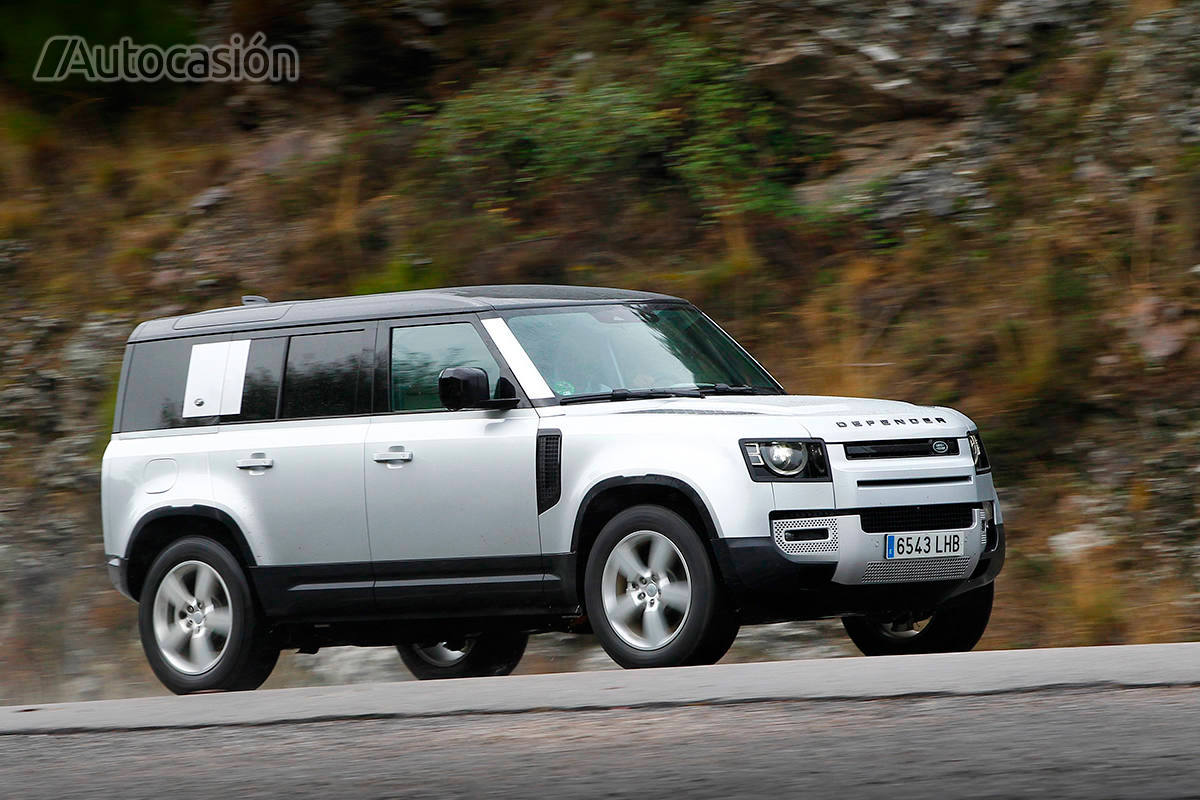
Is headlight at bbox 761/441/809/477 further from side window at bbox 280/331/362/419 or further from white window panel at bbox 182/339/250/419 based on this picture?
white window panel at bbox 182/339/250/419

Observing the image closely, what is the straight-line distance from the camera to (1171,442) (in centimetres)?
1127

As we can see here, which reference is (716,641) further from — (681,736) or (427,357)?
(427,357)

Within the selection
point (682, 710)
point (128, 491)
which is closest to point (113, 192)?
point (128, 491)

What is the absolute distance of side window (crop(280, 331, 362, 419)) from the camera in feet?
30.0

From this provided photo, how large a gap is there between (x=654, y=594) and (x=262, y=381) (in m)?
2.61

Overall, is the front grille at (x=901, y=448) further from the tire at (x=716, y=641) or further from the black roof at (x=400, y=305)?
the black roof at (x=400, y=305)

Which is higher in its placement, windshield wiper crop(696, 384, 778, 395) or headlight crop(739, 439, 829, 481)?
windshield wiper crop(696, 384, 778, 395)

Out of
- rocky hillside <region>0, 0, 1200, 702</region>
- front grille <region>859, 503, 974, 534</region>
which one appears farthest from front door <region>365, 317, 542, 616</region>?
rocky hillside <region>0, 0, 1200, 702</region>

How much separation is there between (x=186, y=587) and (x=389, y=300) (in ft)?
6.13

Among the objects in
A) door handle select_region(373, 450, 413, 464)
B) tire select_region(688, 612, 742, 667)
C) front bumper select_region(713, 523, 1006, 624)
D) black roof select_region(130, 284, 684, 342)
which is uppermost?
black roof select_region(130, 284, 684, 342)

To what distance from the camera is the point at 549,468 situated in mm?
8367

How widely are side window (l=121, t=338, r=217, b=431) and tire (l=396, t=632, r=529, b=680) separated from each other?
1.99m

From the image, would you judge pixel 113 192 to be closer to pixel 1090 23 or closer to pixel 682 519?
pixel 1090 23

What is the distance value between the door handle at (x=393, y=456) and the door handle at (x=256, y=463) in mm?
665
